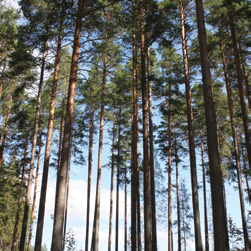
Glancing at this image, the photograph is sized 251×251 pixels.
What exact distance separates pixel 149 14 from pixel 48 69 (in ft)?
22.8

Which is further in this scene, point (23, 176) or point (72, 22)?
point (23, 176)

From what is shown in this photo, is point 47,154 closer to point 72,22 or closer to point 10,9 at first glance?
point 72,22

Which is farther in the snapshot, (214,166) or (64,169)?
(64,169)

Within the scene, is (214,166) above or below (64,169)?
below

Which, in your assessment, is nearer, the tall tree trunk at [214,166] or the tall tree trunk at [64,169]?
the tall tree trunk at [214,166]

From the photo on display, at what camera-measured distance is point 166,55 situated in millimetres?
19156

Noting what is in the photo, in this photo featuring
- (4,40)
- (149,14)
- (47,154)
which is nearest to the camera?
(149,14)

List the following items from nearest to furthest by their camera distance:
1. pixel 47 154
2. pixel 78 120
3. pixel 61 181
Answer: pixel 61 181, pixel 47 154, pixel 78 120

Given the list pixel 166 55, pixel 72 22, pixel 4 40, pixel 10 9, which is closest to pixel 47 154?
pixel 72 22

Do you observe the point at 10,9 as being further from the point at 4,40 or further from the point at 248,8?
the point at 248,8

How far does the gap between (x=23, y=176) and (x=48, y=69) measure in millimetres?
11484

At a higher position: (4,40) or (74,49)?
(4,40)

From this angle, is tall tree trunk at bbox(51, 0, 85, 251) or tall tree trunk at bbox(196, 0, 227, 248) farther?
tall tree trunk at bbox(51, 0, 85, 251)

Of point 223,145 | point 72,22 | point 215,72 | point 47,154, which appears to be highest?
point 215,72
